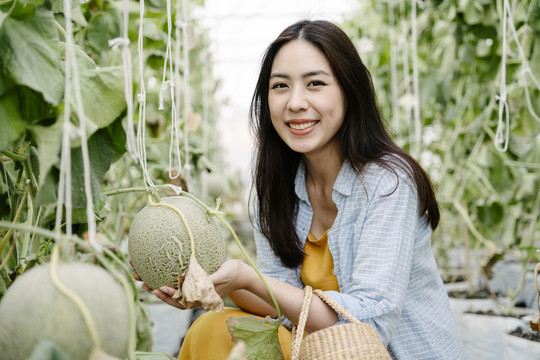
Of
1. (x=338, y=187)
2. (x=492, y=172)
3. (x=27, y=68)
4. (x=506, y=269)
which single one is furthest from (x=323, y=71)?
(x=506, y=269)

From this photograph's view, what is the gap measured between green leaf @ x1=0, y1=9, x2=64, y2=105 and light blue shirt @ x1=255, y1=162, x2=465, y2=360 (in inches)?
28.2

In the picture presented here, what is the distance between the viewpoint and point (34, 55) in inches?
30.2

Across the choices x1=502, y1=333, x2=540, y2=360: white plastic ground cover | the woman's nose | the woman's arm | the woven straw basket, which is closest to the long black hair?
the woman's nose

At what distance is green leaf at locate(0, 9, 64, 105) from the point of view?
743mm

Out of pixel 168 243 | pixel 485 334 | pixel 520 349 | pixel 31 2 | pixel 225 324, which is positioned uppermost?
pixel 31 2

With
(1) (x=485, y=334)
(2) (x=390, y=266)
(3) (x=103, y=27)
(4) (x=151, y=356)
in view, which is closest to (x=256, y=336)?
(4) (x=151, y=356)

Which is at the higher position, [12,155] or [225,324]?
[12,155]

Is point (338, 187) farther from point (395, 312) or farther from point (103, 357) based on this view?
point (103, 357)

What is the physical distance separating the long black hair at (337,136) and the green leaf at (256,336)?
18.4 inches

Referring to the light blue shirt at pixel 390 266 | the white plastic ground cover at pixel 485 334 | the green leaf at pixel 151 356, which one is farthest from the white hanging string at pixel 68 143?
the white plastic ground cover at pixel 485 334

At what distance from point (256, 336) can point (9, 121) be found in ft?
2.04

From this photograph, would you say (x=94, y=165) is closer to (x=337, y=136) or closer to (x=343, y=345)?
(x=343, y=345)

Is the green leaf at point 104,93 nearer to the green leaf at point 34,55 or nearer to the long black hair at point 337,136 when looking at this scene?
the green leaf at point 34,55

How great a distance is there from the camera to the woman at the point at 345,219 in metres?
1.20
